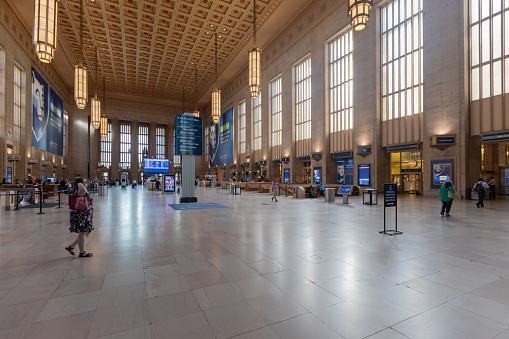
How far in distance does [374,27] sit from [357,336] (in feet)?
72.0

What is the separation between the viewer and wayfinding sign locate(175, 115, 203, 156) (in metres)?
13.9

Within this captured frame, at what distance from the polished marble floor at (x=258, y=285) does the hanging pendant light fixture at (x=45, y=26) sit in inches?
248

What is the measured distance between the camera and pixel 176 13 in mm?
22484

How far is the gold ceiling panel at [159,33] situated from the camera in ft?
71.3

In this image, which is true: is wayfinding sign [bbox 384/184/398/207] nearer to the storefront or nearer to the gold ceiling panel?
the storefront

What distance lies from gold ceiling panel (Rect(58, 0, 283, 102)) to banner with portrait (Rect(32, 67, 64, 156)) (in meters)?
5.49

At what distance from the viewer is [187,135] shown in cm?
1405

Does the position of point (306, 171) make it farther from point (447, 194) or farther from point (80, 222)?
point (80, 222)

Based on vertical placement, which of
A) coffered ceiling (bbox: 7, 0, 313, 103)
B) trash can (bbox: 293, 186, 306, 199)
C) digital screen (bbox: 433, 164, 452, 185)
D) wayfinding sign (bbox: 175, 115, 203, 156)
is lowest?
trash can (bbox: 293, 186, 306, 199)

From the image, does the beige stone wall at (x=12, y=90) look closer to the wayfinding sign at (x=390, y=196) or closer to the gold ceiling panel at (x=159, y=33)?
the gold ceiling panel at (x=159, y=33)

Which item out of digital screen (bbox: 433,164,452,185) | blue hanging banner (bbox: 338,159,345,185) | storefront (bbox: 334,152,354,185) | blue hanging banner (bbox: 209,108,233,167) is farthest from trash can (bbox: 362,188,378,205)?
blue hanging banner (bbox: 209,108,233,167)

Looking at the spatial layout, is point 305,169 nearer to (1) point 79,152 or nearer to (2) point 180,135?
(2) point 180,135

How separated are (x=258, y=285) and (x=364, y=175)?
18362 mm

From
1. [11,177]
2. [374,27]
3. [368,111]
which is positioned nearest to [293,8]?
[374,27]
